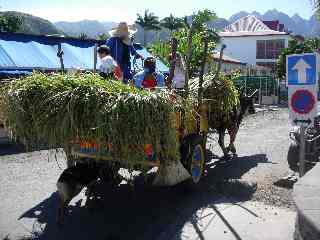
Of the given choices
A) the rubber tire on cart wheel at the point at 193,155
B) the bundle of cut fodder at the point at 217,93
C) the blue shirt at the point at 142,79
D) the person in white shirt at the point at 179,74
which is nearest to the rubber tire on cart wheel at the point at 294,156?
the bundle of cut fodder at the point at 217,93

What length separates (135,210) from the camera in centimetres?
609

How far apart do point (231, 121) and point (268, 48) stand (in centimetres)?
4837

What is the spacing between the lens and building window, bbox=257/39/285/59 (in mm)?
53941

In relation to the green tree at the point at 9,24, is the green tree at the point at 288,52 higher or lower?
lower

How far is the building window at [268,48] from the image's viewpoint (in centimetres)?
5394

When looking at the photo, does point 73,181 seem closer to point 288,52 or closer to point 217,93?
point 217,93

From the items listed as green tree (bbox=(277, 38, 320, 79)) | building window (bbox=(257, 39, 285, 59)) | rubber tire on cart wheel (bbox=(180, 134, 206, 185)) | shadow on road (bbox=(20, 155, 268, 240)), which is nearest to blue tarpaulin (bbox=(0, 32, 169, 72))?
shadow on road (bbox=(20, 155, 268, 240))

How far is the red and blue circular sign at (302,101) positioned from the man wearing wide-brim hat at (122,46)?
2.97 metres

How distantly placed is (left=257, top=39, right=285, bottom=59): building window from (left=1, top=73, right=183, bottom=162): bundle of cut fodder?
5118cm

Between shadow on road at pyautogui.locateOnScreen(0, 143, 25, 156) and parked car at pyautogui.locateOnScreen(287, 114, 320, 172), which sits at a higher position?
parked car at pyautogui.locateOnScreen(287, 114, 320, 172)

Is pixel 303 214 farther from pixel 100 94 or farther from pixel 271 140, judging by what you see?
pixel 271 140

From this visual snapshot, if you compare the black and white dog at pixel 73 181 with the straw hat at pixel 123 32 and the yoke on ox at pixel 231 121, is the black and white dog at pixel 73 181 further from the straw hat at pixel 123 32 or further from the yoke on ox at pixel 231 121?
the straw hat at pixel 123 32

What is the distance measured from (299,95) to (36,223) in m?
3.88

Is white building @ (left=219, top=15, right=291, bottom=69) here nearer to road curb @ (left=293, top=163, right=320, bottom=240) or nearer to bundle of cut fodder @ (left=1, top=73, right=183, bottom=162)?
bundle of cut fodder @ (left=1, top=73, right=183, bottom=162)
